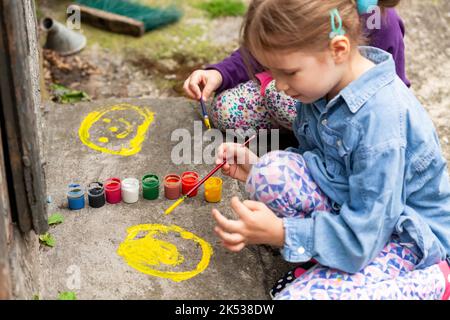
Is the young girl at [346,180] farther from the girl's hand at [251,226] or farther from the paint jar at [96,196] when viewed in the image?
the paint jar at [96,196]

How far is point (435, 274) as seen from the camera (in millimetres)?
1898

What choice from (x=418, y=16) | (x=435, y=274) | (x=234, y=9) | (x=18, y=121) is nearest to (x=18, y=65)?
(x=18, y=121)

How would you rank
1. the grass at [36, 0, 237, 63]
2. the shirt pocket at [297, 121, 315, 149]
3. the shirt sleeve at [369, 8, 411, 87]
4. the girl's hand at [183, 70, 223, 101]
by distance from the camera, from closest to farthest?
the shirt pocket at [297, 121, 315, 149]
the shirt sleeve at [369, 8, 411, 87]
the girl's hand at [183, 70, 223, 101]
the grass at [36, 0, 237, 63]

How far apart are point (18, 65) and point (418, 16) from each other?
125 inches

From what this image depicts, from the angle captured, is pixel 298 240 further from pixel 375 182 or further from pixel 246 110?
pixel 246 110

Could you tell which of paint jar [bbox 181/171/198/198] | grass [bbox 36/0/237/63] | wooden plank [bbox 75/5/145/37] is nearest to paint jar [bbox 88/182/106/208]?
paint jar [bbox 181/171/198/198]

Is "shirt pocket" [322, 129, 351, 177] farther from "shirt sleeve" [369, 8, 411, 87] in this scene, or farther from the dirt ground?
the dirt ground

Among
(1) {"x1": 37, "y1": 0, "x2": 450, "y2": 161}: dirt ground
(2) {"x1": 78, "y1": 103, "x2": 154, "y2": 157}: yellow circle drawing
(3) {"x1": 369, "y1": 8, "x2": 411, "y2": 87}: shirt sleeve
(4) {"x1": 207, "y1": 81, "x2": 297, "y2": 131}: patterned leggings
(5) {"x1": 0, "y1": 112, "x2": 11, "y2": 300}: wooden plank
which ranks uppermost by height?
(3) {"x1": 369, "y1": 8, "x2": 411, "y2": 87}: shirt sleeve

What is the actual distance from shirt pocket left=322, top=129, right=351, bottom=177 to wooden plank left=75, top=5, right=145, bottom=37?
2.29 m

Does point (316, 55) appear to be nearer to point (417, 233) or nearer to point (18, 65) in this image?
point (417, 233)

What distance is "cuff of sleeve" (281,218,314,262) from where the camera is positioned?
6.02ft

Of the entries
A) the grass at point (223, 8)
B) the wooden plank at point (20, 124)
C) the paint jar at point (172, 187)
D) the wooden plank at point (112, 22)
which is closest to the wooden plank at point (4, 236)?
the wooden plank at point (20, 124)

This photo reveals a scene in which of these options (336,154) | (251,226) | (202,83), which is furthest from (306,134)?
(202,83)

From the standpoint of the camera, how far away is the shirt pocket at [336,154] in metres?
1.88
